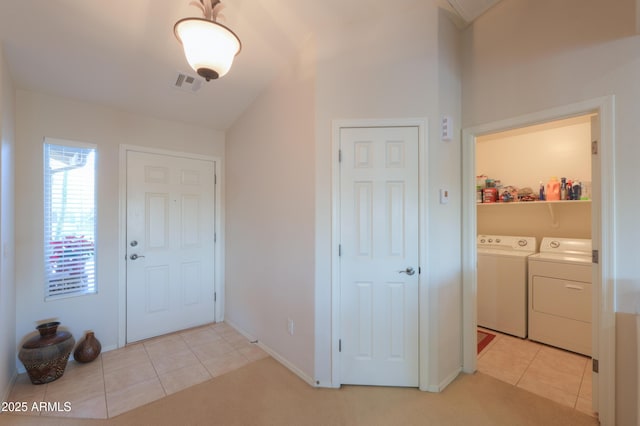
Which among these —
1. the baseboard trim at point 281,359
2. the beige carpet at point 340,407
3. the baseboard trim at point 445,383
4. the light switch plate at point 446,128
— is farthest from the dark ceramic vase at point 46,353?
the light switch plate at point 446,128

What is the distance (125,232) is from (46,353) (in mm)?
1182

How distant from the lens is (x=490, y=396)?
2016mm

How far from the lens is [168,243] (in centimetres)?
315

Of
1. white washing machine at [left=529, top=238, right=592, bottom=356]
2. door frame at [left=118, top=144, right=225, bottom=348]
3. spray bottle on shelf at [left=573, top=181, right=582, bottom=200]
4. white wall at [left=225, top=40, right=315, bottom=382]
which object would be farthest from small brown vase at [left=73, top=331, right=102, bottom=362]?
spray bottle on shelf at [left=573, top=181, right=582, bottom=200]

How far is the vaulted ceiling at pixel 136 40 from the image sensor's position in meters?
1.82

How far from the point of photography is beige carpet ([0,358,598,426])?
177 cm

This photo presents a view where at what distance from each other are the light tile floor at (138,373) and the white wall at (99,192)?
384 millimetres

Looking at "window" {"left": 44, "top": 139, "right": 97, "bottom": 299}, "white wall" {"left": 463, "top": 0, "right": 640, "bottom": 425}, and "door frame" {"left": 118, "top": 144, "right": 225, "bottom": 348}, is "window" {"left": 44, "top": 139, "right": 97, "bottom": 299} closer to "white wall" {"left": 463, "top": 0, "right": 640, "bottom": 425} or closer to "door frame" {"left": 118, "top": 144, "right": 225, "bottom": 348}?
"door frame" {"left": 118, "top": 144, "right": 225, "bottom": 348}

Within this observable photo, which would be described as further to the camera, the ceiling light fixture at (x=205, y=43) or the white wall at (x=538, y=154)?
the white wall at (x=538, y=154)

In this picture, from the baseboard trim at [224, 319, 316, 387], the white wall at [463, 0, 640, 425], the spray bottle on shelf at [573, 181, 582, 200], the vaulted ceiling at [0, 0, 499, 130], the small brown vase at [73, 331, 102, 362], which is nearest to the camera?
the white wall at [463, 0, 640, 425]

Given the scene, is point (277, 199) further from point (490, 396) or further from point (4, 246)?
point (490, 396)

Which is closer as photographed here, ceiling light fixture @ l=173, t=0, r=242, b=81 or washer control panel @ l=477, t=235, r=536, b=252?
ceiling light fixture @ l=173, t=0, r=242, b=81

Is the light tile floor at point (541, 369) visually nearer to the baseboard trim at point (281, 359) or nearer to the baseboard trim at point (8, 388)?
the baseboard trim at point (281, 359)

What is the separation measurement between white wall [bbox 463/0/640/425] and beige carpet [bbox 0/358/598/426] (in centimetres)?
57
